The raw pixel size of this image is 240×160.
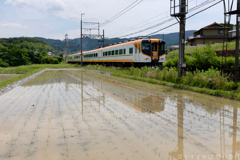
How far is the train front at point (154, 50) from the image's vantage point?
68.7 feet

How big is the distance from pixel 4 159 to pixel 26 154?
0.32 m

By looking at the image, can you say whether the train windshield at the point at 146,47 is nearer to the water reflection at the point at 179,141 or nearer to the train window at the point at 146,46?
the train window at the point at 146,46

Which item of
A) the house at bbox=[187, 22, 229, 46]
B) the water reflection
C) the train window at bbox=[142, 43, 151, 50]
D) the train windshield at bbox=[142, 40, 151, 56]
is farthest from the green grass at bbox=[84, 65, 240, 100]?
the house at bbox=[187, 22, 229, 46]

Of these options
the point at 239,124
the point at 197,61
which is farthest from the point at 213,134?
the point at 197,61

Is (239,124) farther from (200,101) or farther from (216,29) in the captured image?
(216,29)

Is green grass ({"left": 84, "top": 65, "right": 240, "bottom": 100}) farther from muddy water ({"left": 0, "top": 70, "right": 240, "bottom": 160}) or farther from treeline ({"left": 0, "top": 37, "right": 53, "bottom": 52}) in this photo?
treeline ({"left": 0, "top": 37, "right": 53, "bottom": 52})

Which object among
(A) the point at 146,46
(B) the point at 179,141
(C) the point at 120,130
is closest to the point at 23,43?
(A) the point at 146,46

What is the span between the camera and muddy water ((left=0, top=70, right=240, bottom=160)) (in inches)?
147

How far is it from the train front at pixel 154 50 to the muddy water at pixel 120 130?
13.5 m

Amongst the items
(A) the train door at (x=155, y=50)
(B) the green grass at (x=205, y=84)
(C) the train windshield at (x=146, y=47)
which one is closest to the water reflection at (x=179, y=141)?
(B) the green grass at (x=205, y=84)

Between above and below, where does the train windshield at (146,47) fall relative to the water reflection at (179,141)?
above

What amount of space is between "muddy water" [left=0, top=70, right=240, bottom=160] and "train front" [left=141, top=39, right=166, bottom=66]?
44.4ft

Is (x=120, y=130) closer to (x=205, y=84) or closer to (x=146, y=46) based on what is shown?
(x=205, y=84)

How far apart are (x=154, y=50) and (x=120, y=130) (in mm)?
17059
